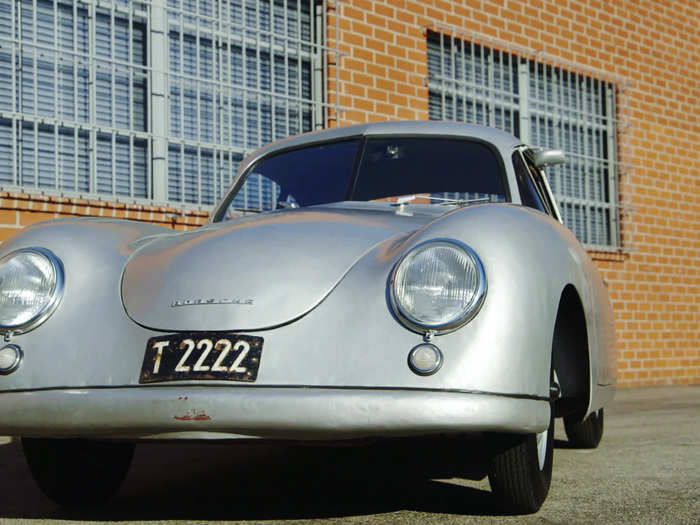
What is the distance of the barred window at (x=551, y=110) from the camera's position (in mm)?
9211

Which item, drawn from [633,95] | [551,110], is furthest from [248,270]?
[633,95]

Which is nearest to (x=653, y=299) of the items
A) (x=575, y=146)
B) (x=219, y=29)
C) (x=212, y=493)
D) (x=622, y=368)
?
(x=622, y=368)

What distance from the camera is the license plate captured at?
2461mm

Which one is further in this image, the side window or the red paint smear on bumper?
the side window

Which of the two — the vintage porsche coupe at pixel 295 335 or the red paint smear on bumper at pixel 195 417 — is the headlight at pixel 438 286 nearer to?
the vintage porsche coupe at pixel 295 335

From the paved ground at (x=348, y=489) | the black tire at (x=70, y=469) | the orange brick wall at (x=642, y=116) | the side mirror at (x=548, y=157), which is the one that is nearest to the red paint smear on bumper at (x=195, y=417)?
the paved ground at (x=348, y=489)

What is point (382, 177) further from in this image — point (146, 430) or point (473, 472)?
point (146, 430)

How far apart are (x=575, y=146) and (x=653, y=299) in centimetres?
189

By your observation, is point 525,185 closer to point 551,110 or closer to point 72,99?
point 72,99

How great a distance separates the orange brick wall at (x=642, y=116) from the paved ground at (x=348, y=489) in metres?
5.03

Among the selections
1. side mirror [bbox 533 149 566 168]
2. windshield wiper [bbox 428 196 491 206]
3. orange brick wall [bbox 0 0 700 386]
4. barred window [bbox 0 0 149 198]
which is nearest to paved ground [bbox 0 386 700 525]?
windshield wiper [bbox 428 196 491 206]

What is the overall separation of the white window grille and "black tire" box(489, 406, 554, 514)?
14.6ft

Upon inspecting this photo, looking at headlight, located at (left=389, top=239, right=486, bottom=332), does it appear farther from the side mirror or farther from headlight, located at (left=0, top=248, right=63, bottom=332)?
the side mirror

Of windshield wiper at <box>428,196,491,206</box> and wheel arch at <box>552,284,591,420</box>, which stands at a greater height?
windshield wiper at <box>428,196,491,206</box>
